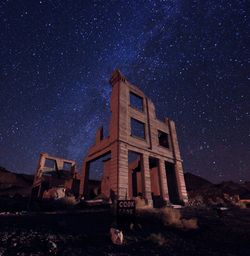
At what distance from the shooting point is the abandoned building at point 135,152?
46.3 feet

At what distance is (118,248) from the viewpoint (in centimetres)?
516

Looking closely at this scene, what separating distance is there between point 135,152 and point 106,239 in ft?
32.8

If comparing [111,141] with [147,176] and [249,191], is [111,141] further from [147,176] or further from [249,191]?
[249,191]

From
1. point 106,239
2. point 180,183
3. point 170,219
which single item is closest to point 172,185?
point 180,183

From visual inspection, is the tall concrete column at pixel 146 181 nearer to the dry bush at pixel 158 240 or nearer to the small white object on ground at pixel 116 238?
the dry bush at pixel 158 240


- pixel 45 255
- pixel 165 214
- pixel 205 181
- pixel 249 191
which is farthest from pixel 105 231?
pixel 205 181

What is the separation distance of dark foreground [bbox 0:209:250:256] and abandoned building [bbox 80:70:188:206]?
5750mm

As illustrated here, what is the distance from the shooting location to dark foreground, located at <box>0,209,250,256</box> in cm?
473

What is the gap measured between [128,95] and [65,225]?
13.0m

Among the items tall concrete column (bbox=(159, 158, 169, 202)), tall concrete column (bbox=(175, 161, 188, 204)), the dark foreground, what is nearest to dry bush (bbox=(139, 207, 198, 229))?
the dark foreground

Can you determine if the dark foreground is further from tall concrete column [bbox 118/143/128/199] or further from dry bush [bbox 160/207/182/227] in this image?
tall concrete column [bbox 118/143/128/199]

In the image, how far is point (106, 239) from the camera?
19.0ft

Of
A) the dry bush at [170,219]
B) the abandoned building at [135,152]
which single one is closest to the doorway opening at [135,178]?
the abandoned building at [135,152]

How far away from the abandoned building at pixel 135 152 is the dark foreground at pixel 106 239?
226 inches
